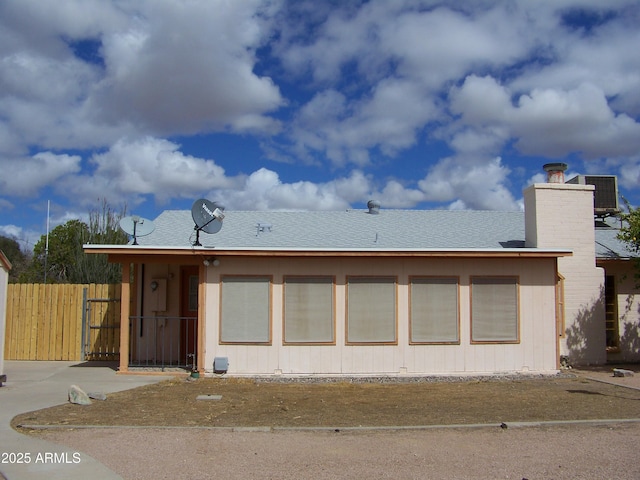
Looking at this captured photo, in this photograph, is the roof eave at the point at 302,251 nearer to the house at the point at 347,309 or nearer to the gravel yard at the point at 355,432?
the house at the point at 347,309

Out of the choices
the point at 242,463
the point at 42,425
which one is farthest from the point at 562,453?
the point at 42,425

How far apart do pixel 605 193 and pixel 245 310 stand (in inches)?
470

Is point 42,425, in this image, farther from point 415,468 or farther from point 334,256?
point 334,256

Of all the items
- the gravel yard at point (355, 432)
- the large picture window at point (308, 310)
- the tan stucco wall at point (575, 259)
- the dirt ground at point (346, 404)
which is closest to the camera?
the gravel yard at point (355, 432)

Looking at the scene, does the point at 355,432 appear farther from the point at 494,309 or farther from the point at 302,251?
the point at 494,309

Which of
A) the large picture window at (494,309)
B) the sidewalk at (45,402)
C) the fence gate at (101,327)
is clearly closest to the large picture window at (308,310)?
the sidewalk at (45,402)

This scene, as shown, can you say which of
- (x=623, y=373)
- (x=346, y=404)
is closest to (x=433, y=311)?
(x=346, y=404)

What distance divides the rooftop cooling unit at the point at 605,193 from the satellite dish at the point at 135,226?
41.6 feet

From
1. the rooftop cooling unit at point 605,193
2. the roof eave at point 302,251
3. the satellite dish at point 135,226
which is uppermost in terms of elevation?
the rooftop cooling unit at point 605,193

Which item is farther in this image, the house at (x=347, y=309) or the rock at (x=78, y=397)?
the house at (x=347, y=309)

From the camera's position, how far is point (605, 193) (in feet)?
59.3

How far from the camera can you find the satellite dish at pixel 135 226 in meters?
12.9

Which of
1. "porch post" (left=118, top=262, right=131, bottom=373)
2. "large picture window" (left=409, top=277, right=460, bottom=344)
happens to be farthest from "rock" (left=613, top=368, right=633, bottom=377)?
"porch post" (left=118, top=262, right=131, bottom=373)

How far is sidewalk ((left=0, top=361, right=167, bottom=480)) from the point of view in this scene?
18.8ft
